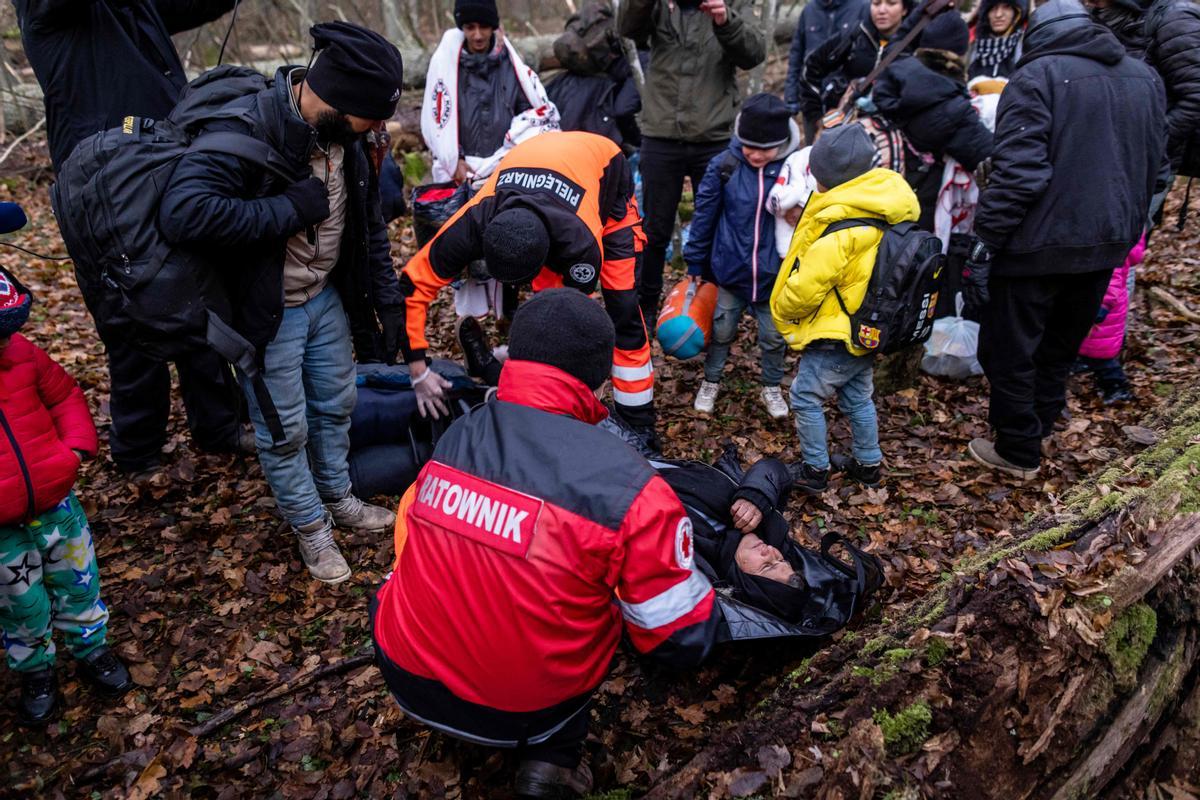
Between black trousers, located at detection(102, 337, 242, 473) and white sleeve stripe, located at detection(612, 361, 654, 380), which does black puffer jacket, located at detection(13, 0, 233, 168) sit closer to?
black trousers, located at detection(102, 337, 242, 473)

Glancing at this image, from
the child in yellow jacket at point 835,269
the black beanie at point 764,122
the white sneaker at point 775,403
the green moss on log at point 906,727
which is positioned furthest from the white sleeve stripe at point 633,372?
the green moss on log at point 906,727

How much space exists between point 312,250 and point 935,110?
4056 mm

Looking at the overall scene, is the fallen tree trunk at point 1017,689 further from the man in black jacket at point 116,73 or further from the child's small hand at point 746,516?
the man in black jacket at point 116,73

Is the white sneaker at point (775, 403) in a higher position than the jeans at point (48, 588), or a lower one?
lower

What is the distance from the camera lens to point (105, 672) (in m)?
3.38

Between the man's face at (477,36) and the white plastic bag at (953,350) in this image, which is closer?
the white plastic bag at (953,350)

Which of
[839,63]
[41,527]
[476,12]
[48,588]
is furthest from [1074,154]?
[48,588]

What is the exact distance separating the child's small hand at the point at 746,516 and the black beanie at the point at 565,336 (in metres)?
1.24

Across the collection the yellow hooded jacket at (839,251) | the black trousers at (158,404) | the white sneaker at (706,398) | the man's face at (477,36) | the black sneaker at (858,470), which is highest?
the man's face at (477,36)

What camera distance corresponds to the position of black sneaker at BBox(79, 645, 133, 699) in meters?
3.37

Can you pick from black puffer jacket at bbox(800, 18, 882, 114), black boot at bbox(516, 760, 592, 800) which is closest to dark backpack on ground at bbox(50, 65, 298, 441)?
black boot at bbox(516, 760, 592, 800)

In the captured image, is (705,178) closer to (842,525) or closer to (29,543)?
(842,525)

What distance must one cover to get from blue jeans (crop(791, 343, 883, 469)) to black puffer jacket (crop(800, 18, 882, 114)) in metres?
3.70

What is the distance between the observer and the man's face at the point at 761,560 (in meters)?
3.33
